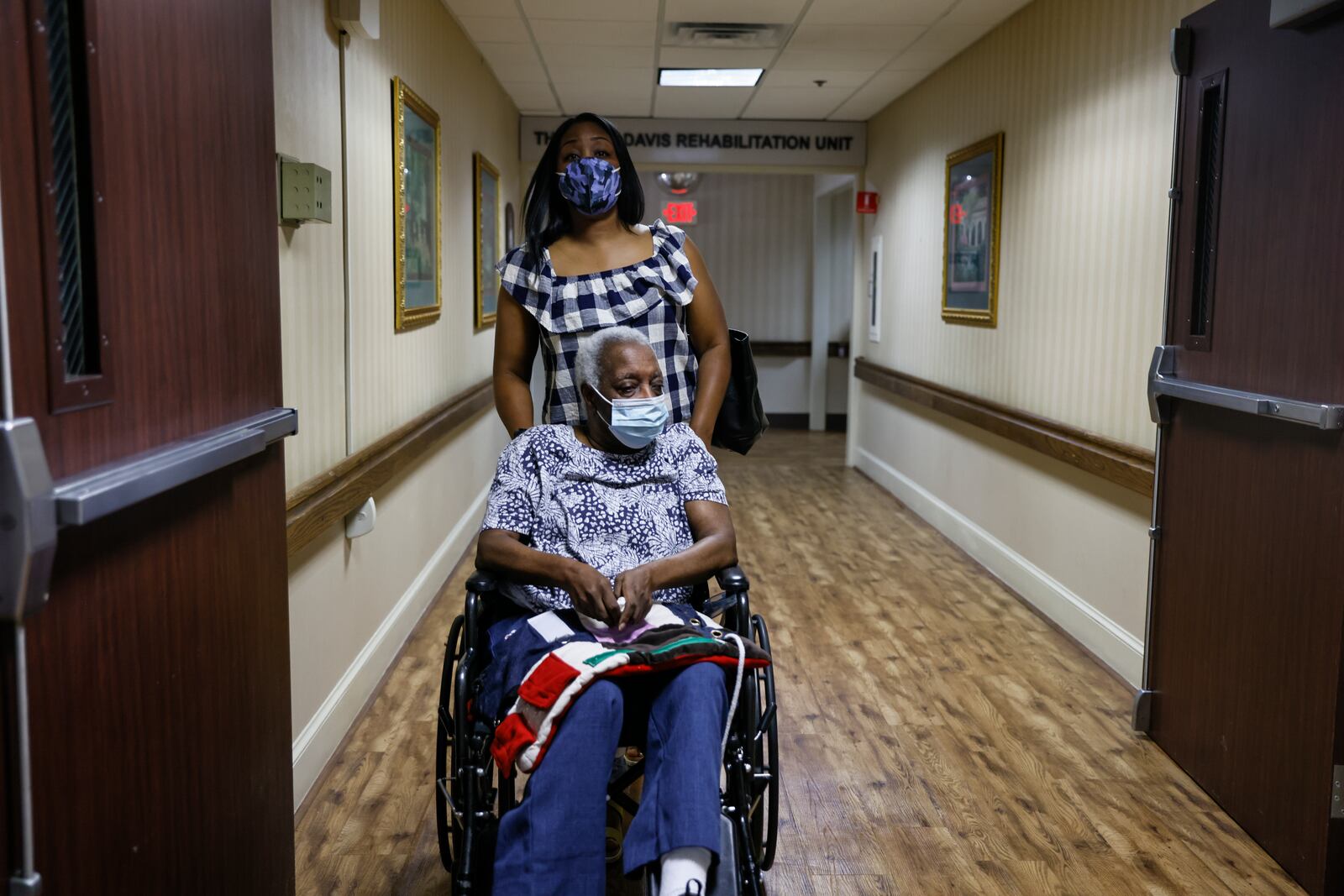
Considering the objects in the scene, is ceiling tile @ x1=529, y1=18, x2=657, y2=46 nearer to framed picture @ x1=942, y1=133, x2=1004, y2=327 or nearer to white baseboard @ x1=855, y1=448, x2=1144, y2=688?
framed picture @ x1=942, y1=133, x2=1004, y2=327

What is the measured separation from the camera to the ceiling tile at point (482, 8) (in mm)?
4895

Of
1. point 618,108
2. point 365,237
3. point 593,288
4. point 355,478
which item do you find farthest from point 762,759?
point 618,108

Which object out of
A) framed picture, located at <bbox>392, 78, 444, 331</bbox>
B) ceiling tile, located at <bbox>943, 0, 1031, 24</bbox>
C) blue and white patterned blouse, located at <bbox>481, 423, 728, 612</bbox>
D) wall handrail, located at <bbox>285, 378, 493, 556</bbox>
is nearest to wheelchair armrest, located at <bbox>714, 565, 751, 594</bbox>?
blue and white patterned blouse, located at <bbox>481, 423, 728, 612</bbox>

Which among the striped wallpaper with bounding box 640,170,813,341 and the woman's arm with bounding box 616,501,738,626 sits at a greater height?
the striped wallpaper with bounding box 640,170,813,341

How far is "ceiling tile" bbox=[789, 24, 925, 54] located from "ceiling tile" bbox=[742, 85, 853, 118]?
3.60 feet

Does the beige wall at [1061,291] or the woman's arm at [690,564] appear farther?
the beige wall at [1061,291]

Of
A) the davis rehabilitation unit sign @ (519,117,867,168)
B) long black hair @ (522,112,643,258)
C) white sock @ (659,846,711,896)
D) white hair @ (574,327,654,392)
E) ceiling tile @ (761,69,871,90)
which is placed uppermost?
ceiling tile @ (761,69,871,90)

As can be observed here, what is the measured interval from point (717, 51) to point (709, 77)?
713 mm

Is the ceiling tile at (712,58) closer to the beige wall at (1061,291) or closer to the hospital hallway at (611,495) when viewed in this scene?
the hospital hallway at (611,495)

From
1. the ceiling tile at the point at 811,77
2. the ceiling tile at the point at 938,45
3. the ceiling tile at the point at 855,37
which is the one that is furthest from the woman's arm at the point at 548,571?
the ceiling tile at the point at 811,77

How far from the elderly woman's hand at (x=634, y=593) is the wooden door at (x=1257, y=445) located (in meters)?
1.41

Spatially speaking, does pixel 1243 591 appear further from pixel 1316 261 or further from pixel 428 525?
pixel 428 525

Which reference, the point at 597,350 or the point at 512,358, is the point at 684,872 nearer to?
the point at 597,350

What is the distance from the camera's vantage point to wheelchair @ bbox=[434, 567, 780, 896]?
6.36ft
